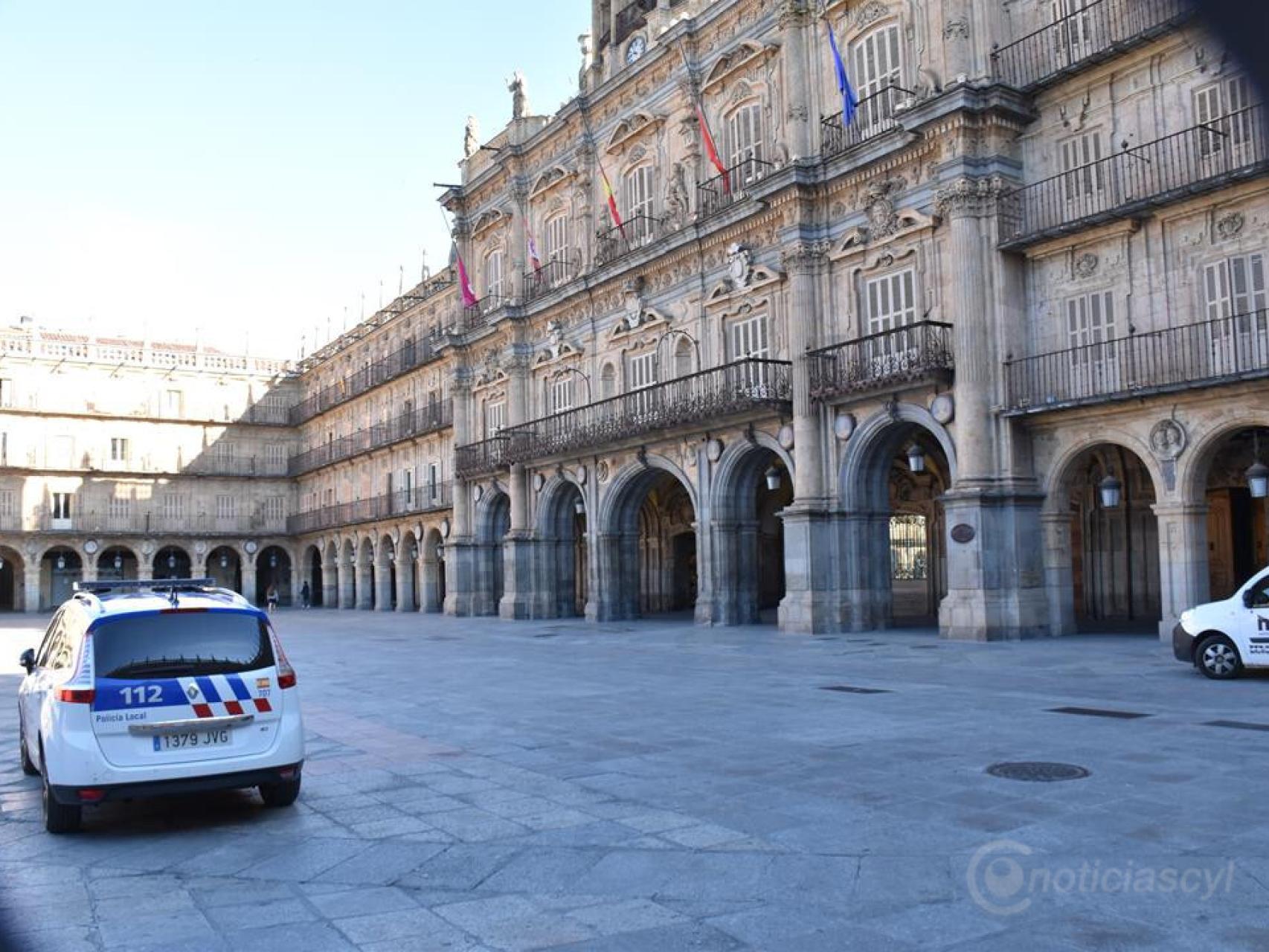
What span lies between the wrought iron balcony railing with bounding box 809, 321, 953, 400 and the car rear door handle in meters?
17.3

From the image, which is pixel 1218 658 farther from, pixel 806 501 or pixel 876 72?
pixel 876 72

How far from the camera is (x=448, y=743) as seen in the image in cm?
1134

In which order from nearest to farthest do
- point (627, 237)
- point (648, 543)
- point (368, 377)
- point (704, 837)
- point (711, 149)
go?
point (704, 837) → point (711, 149) → point (627, 237) → point (648, 543) → point (368, 377)

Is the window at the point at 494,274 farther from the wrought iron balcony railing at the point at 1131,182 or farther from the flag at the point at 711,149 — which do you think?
the wrought iron balcony railing at the point at 1131,182

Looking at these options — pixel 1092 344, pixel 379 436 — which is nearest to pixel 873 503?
pixel 1092 344

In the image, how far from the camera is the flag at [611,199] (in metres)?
33.2

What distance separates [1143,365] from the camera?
20.8 m

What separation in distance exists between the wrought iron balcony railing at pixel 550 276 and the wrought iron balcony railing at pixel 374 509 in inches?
451

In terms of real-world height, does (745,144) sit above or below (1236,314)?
above

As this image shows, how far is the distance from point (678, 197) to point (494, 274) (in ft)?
39.2

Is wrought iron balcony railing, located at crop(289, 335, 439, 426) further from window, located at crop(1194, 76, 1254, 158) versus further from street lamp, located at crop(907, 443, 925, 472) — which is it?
window, located at crop(1194, 76, 1254, 158)

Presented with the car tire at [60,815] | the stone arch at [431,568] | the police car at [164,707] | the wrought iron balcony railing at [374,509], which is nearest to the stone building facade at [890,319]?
the wrought iron balcony railing at [374,509]

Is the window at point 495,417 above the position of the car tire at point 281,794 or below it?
above

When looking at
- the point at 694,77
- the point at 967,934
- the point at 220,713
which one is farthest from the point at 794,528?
the point at 967,934
